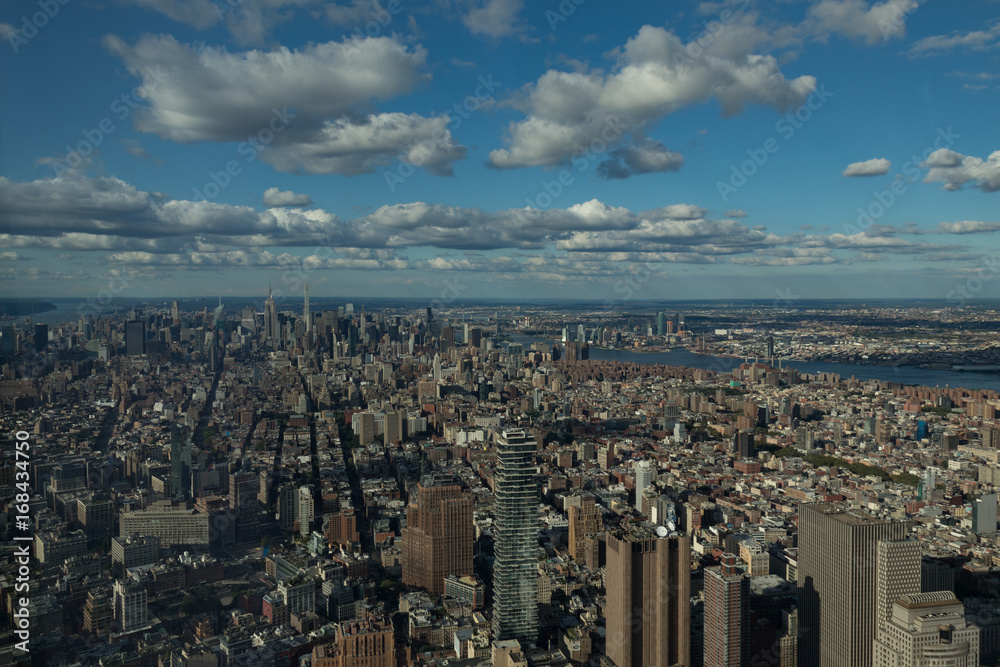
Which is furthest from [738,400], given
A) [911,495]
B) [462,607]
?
[462,607]

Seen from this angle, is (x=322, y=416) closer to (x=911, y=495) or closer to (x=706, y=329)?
(x=911, y=495)

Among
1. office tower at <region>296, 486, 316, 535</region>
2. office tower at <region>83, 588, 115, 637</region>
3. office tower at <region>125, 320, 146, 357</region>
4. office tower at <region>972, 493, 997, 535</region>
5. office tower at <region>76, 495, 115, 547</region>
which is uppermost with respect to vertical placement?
office tower at <region>125, 320, 146, 357</region>

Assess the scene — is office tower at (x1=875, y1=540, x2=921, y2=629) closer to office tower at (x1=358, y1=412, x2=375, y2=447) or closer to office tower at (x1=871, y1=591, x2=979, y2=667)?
office tower at (x1=871, y1=591, x2=979, y2=667)

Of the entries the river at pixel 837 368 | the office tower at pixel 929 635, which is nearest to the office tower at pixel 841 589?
the office tower at pixel 929 635

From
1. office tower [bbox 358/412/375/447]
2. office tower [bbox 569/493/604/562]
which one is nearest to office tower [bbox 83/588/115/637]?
office tower [bbox 569/493/604/562]

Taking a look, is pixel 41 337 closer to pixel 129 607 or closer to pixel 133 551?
pixel 133 551

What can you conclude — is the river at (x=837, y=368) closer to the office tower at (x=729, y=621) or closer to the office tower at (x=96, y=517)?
the office tower at (x=729, y=621)

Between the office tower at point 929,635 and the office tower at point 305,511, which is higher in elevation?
the office tower at point 929,635
